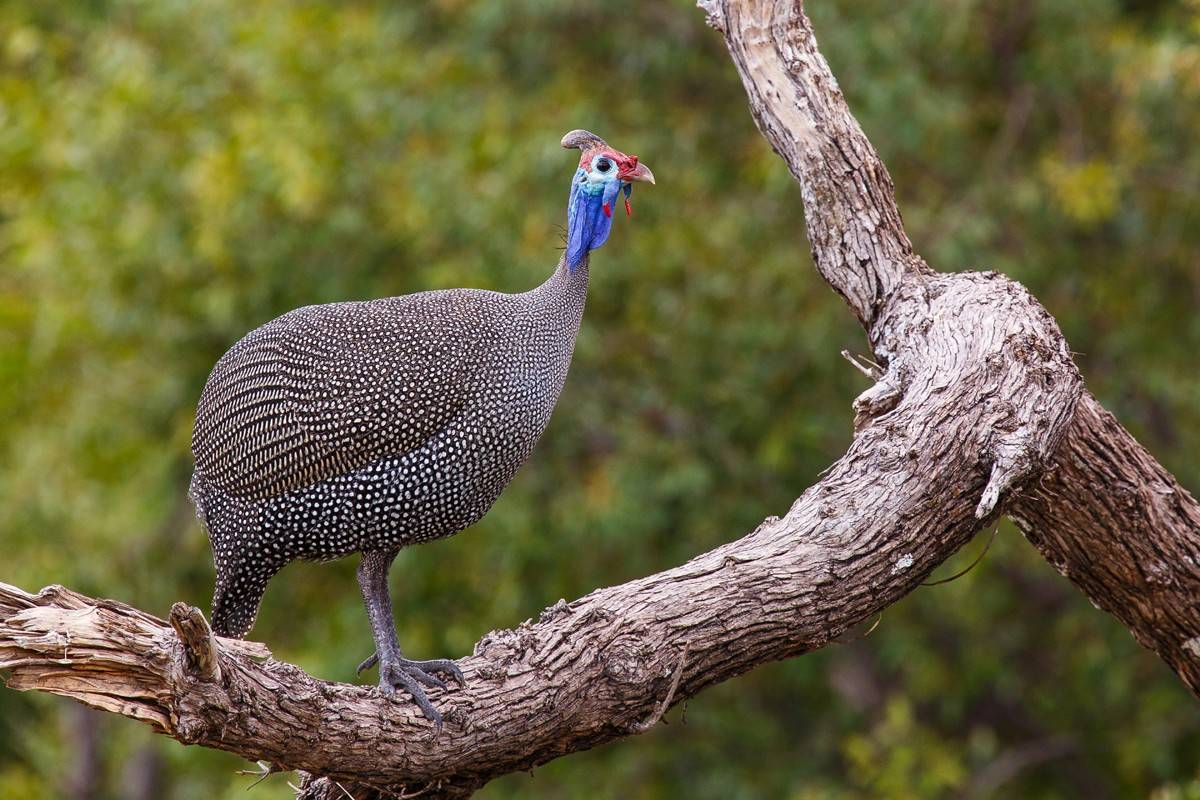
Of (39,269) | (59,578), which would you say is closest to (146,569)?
(59,578)

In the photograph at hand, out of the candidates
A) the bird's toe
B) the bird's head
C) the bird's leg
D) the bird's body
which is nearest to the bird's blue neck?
the bird's head

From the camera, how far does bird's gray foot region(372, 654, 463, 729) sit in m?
3.84

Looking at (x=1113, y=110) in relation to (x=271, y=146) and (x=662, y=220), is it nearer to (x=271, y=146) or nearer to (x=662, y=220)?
(x=662, y=220)

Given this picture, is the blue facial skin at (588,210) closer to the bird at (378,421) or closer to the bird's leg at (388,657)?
the bird at (378,421)

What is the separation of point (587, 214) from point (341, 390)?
2.79 ft

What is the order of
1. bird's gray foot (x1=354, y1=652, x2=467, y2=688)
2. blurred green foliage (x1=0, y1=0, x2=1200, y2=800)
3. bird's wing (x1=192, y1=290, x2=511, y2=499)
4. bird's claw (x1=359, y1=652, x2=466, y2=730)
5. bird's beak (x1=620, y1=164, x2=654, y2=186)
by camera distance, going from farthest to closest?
blurred green foliage (x1=0, y1=0, x2=1200, y2=800)
bird's beak (x1=620, y1=164, x2=654, y2=186)
bird's wing (x1=192, y1=290, x2=511, y2=499)
bird's gray foot (x1=354, y1=652, x2=467, y2=688)
bird's claw (x1=359, y1=652, x2=466, y2=730)

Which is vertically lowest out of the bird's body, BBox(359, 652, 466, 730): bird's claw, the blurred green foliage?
BBox(359, 652, 466, 730): bird's claw

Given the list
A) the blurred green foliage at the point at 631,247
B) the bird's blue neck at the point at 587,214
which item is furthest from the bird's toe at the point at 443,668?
the blurred green foliage at the point at 631,247

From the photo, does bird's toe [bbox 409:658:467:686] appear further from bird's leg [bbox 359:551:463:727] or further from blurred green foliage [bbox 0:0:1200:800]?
blurred green foliage [bbox 0:0:1200:800]

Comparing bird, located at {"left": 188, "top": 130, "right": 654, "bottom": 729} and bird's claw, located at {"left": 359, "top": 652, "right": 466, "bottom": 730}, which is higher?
bird, located at {"left": 188, "top": 130, "right": 654, "bottom": 729}

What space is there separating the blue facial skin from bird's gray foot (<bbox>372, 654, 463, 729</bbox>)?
119cm

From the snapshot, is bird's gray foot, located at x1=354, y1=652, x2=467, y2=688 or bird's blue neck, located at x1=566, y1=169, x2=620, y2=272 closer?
bird's gray foot, located at x1=354, y1=652, x2=467, y2=688

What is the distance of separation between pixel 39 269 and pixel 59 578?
79.4 inches

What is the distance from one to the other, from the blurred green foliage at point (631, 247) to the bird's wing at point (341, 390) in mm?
3525
